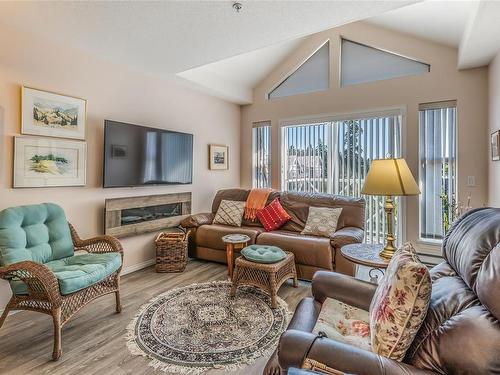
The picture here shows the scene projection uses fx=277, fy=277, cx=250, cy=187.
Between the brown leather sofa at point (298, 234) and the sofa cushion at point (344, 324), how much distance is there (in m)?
1.49

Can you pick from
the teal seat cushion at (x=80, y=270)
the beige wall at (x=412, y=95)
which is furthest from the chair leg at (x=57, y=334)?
the beige wall at (x=412, y=95)

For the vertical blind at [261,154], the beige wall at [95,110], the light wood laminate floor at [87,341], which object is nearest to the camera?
the light wood laminate floor at [87,341]

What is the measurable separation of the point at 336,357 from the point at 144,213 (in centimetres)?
313

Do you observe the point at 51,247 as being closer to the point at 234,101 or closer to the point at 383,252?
the point at 383,252

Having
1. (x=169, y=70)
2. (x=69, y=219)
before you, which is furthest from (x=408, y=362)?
(x=169, y=70)

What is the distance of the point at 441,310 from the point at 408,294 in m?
0.22

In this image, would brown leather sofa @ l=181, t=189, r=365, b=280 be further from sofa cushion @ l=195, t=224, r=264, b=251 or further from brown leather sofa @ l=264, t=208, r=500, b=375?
brown leather sofa @ l=264, t=208, r=500, b=375

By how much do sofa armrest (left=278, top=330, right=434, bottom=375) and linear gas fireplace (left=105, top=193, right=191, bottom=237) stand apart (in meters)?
2.75

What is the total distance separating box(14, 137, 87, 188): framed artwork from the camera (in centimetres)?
254

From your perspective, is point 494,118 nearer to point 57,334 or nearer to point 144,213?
point 144,213

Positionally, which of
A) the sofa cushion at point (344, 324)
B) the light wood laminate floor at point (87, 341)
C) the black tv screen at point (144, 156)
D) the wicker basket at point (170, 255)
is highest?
the black tv screen at point (144, 156)

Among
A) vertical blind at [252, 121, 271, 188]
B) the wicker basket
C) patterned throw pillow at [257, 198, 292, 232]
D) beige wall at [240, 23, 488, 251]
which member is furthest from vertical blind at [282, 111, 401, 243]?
the wicker basket

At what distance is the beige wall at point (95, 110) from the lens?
2494 mm

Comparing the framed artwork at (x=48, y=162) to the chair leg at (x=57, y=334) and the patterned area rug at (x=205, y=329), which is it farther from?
the patterned area rug at (x=205, y=329)
